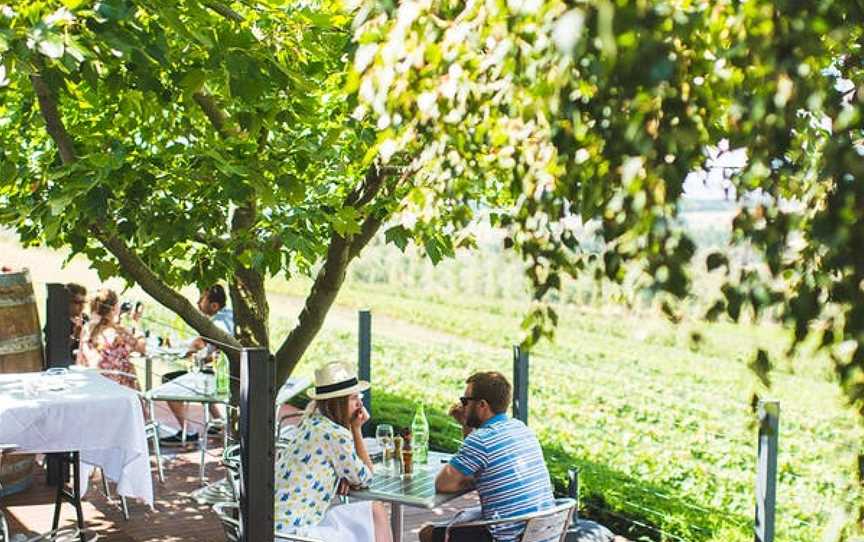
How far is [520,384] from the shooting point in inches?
285

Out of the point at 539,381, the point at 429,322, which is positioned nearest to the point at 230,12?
the point at 539,381

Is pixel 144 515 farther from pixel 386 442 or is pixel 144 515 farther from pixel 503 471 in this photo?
pixel 503 471

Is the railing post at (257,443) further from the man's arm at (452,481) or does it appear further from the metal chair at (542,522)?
the metal chair at (542,522)

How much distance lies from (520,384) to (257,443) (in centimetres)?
281

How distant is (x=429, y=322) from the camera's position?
1902cm

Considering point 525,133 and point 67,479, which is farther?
point 67,479

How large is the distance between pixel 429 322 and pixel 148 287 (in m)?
13.8

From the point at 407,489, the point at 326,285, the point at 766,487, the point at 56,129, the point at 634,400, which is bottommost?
the point at 634,400

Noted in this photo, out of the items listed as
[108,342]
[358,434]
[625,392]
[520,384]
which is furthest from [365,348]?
[625,392]

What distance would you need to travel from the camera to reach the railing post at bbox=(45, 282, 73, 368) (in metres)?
7.55

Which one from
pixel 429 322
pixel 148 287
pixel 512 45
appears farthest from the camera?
pixel 429 322

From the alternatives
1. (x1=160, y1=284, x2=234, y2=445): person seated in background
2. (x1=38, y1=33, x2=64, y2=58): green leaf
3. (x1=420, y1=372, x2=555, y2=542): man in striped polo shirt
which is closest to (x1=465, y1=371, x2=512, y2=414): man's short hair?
(x1=420, y1=372, x2=555, y2=542): man in striped polo shirt

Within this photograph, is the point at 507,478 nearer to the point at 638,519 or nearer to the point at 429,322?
the point at 638,519

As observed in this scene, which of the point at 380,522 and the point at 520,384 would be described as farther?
the point at 520,384
